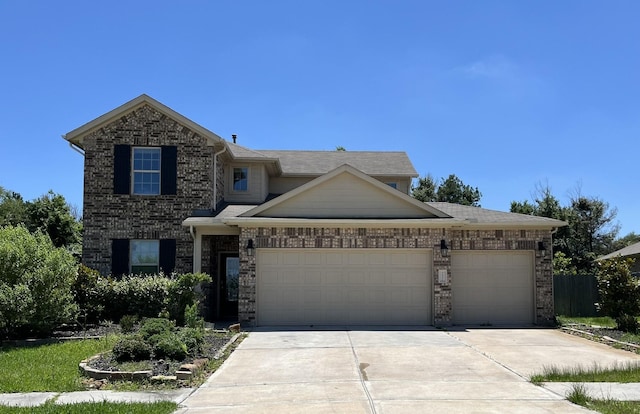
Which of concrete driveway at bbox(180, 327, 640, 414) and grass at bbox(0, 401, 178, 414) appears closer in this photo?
grass at bbox(0, 401, 178, 414)

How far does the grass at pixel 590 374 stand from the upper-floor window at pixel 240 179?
1345 cm

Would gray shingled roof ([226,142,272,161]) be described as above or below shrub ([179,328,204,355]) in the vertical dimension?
above

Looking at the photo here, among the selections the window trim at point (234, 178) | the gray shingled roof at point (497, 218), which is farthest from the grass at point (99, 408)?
the window trim at point (234, 178)

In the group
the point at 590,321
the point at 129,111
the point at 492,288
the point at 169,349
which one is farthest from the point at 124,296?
the point at 590,321

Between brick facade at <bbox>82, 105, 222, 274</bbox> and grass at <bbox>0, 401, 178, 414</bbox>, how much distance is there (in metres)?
10.7

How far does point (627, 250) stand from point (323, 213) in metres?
21.2

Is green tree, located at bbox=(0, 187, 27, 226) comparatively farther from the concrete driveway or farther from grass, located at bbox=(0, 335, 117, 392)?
the concrete driveway

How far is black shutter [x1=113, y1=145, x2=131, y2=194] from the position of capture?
60.0 feet

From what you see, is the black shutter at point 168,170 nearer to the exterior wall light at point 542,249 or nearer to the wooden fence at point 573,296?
the exterior wall light at point 542,249

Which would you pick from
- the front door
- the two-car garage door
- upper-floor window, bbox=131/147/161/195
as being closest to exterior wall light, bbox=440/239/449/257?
the two-car garage door

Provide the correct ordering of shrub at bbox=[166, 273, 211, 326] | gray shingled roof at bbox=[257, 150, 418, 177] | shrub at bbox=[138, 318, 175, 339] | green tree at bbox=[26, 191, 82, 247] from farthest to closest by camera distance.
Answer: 1. green tree at bbox=[26, 191, 82, 247]
2. gray shingled roof at bbox=[257, 150, 418, 177]
3. shrub at bbox=[166, 273, 211, 326]
4. shrub at bbox=[138, 318, 175, 339]

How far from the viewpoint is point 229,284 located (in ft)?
64.5

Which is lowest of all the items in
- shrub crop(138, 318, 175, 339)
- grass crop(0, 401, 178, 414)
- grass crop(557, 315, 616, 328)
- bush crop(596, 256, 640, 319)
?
grass crop(557, 315, 616, 328)

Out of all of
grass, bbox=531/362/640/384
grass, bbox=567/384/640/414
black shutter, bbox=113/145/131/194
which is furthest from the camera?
black shutter, bbox=113/145/131/194
